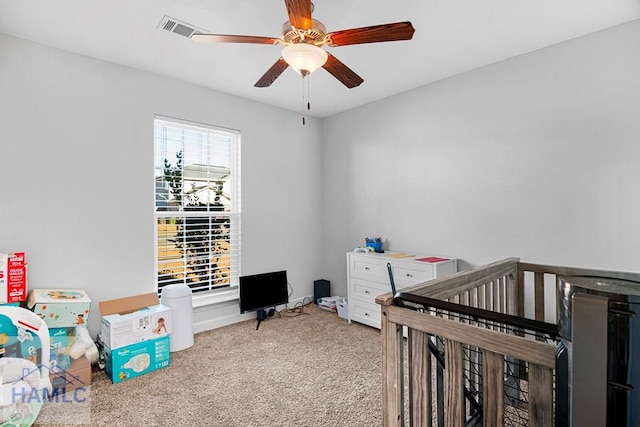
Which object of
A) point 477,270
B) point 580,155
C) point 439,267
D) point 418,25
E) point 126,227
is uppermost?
point 418,25

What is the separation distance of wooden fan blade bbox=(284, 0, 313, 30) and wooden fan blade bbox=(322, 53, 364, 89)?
348 mm

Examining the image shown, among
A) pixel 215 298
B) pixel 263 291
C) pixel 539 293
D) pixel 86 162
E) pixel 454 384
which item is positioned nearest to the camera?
pixel 454 384

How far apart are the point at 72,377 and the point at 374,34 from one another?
307 centimetres

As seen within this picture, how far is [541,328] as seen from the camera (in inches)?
37.8

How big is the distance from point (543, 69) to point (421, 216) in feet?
5.52

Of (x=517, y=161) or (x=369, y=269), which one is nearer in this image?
(x=517, y=161)

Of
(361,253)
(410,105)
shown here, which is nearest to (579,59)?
(410,105)

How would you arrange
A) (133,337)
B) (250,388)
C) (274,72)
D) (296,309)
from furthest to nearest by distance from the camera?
(296,309) → (133,337) → (250,388) → (274,72)

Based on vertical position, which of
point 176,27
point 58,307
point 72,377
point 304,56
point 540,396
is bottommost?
point 72,377

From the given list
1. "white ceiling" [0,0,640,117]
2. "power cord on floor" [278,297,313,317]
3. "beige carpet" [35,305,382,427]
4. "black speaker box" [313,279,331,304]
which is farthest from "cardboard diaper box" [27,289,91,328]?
"black speaker box" [313,279,331,304]

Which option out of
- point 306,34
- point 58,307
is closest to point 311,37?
point 306,34

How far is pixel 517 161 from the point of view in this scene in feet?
9.39

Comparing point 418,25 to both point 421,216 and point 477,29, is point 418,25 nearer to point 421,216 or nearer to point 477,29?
point 477,29

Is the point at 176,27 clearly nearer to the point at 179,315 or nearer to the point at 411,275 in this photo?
the point at 179,315
